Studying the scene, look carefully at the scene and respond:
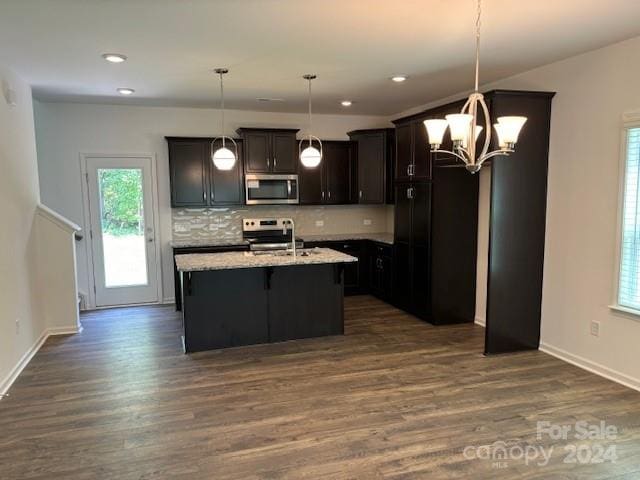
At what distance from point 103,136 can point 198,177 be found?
1.31 metres

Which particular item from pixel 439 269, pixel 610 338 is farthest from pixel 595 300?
pixel 439 269

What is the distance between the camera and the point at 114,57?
12.3ft

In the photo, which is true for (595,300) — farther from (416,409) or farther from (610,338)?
(416,409)

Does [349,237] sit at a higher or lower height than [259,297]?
higher

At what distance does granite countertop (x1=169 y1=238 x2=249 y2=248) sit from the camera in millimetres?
6004

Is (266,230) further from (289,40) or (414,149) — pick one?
(289,40)

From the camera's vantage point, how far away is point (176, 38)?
3.34 m

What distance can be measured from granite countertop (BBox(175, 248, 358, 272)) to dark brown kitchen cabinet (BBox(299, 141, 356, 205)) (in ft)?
6.09

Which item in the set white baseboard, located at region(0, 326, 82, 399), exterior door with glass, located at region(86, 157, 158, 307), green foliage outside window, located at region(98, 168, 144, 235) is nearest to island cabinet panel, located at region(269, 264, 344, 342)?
white baseboard, located at region(0, 326, 82, 399)

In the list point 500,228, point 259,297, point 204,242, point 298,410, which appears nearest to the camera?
point 298,410

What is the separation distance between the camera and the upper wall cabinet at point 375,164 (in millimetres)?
6441

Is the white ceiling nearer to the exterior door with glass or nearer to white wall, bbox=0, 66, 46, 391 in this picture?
white wall, bbox=0, 66, 46, 391

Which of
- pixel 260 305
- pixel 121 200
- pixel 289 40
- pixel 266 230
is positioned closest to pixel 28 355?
pixel 260 305

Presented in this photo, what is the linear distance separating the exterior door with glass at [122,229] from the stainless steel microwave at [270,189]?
52.6 inches
